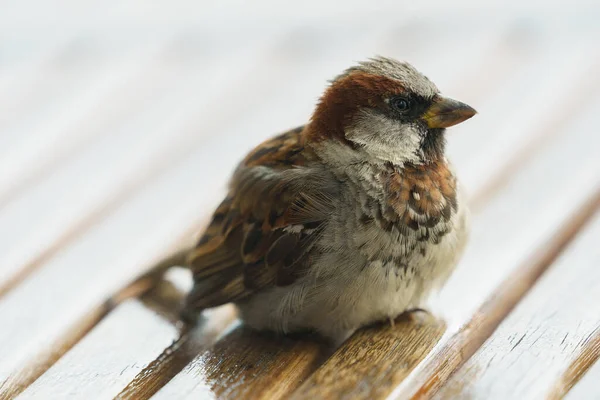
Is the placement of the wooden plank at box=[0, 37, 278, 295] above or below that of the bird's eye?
above

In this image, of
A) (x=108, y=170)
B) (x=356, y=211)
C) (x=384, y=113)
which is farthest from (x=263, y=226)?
(x=108, y=170)

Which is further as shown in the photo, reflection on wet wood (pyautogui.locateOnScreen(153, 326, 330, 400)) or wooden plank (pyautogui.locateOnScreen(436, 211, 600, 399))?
reflection on wet wood (pyautogui.locateOnScreen(153, 326, 330, 400))

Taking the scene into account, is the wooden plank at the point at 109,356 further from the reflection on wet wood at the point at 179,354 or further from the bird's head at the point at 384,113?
the bird's head at the point at 384,113

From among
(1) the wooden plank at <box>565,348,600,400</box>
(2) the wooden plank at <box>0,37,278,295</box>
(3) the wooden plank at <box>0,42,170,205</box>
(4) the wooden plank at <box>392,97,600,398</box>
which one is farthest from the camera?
(3) the wooden plank at <box>0,42,170,205</box>

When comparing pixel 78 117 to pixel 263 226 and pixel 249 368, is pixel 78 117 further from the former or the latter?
pixel 249 368

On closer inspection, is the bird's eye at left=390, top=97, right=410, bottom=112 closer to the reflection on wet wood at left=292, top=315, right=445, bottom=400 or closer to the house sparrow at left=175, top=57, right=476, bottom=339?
the house sparrow at left=175, top=57, right=476, bottom=339

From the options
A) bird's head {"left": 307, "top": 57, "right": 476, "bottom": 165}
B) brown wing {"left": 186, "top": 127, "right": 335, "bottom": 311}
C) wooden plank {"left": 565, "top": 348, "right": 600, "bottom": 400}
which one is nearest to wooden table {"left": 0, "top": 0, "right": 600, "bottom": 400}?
wooden plank {"left": 565, "top": 348, "right": 600, "bottom": 400}
